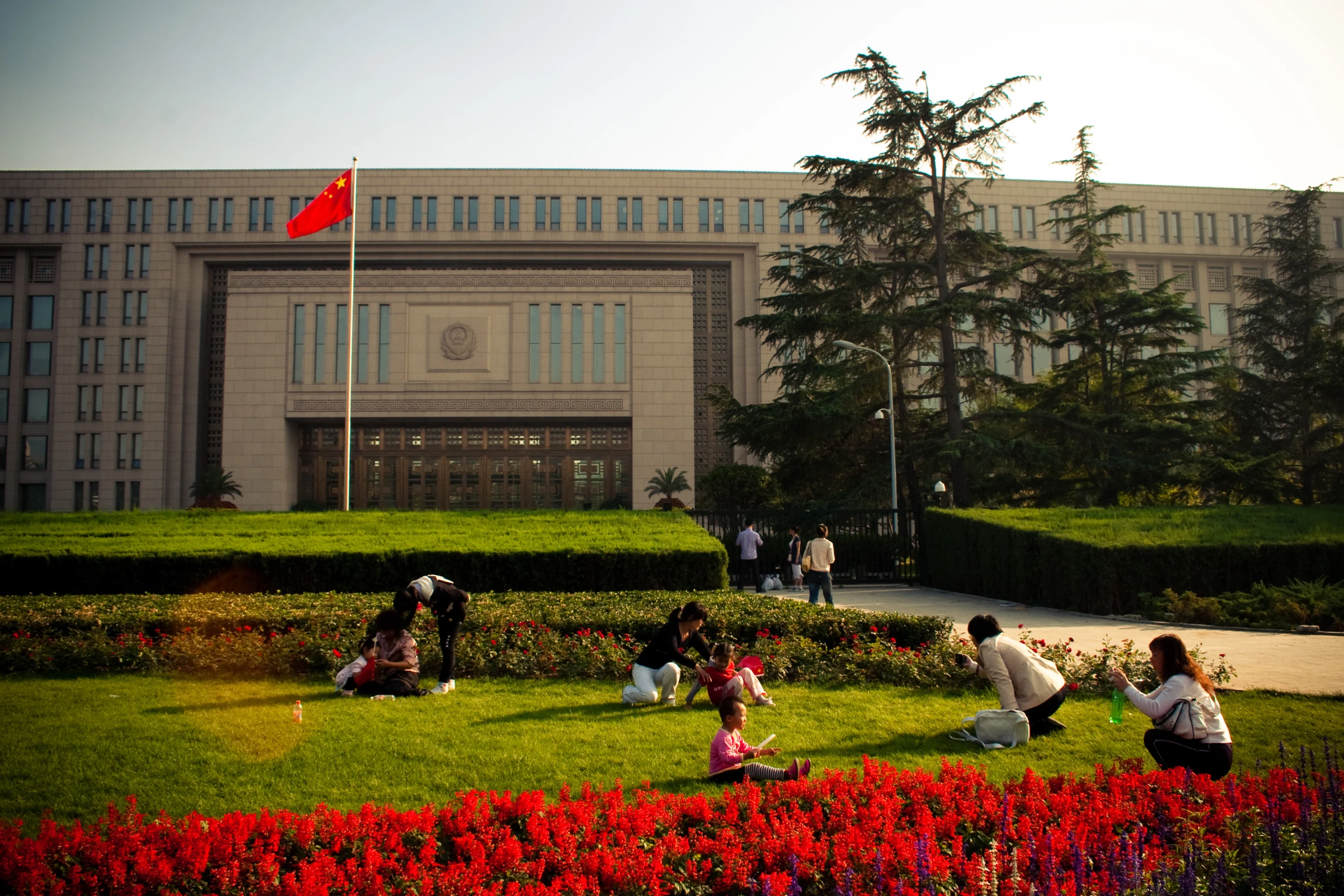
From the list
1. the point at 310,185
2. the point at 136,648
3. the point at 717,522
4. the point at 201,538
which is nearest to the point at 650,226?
the point at 310,185

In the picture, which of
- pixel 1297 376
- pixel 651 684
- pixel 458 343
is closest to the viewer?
pixel 651 684

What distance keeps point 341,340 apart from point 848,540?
109ft

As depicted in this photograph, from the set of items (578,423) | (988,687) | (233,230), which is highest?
(233,230)

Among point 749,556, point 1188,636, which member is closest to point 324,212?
point 749,556

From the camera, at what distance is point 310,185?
50.2 m

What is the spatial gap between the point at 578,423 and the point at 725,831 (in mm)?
41781

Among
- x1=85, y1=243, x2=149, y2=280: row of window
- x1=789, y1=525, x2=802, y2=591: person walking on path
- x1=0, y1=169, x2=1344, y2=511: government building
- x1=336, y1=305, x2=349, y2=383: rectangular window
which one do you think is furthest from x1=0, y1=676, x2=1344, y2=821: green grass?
x1=85, y1=243, x2=149, y2=280: row of window

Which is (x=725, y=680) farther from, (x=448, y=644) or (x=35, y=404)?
(x=35, y=404)

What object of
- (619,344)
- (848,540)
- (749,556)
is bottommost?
(749,556)

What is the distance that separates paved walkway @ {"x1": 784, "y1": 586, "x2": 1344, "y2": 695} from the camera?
8656mm

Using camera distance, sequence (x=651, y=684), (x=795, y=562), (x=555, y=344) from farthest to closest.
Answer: (x=555, y=344) → (x=795, y=562) → (x=651, y=684)

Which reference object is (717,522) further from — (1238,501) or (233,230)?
(233,230)

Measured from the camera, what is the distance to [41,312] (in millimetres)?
51000

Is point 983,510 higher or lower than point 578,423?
lower
